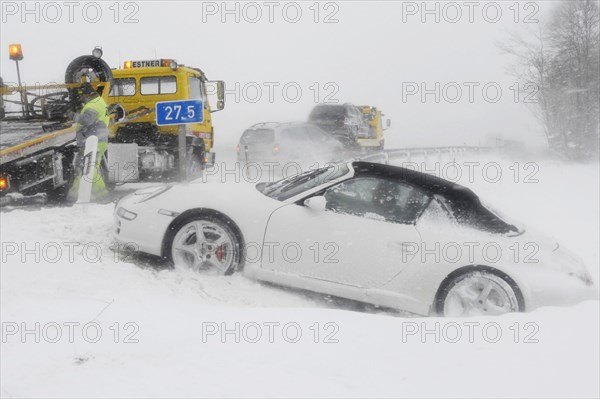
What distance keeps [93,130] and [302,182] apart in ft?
15.2

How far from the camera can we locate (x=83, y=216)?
7629mm

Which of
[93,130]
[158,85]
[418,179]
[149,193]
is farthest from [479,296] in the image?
[158,85]

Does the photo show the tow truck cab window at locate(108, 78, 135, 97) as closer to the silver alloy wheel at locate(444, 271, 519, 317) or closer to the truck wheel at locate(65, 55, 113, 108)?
the truck wheel at locate(65, 55, 113, 108)

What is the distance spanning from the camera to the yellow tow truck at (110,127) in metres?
9.13

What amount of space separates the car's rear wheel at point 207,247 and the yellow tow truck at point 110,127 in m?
3.14

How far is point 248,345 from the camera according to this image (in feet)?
11.6

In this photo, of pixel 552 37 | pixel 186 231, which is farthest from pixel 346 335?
pixel 552 37

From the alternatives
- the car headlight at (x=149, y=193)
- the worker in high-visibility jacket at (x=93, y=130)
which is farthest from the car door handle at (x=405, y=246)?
the worker in high-visibility jacket at (x=93, y=130)

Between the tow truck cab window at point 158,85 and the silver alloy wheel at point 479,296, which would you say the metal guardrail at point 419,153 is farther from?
the silver alloy wheel at point 479,296

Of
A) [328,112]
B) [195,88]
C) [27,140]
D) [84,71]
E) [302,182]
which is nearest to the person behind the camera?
[302,182]

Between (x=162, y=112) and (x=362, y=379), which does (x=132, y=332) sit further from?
(x=162, y=112)

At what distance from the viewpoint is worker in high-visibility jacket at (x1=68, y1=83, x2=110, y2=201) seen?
29.1 feet

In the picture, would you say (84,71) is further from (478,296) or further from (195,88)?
(478,296)

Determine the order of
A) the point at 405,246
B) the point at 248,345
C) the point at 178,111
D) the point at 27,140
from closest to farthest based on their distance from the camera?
the point at 248,345 → the point at 405,246 → the point at 178,111 → the point at 27,140
